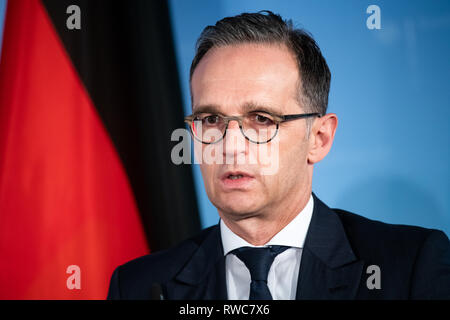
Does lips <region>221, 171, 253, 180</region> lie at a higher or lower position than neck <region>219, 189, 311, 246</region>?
higher

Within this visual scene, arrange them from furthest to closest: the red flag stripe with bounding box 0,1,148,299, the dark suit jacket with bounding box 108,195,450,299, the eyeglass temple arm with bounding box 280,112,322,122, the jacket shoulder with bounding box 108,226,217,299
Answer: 1. the red flag stripe with bounding box 0,1,148,299
2. the jacket shoulder with bounding box 108,226,217,299
3. the eyeglass temple arm with bounding box 280,112,322,122
4. the dark suit jacket with bounding box 108,195,450,299

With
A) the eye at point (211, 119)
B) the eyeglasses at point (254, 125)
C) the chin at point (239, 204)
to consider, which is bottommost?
the chin at point (239, 204)

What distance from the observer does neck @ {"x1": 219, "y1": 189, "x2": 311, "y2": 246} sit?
1677mm

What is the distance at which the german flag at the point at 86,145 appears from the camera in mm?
2137

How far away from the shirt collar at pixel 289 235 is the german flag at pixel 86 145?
42cm

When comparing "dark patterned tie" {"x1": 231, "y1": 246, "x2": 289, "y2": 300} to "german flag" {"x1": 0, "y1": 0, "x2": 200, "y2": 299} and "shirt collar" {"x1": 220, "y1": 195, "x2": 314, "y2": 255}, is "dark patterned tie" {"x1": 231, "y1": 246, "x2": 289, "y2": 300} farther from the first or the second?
"german flag" {"x1": 0, "y1": 0, "x2": 200, "y2": 299}

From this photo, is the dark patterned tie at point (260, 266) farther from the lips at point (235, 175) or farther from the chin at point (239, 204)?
the lips at point (235, 175)

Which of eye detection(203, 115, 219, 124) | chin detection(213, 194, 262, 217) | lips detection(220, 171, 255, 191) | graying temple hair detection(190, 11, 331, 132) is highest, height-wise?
graying temple hair detection(190, 11, 331, 132)

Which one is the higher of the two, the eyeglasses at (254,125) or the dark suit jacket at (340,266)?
the eyeglasses at (254,125)

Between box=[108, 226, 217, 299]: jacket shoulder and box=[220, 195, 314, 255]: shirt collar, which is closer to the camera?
box=[220, 195, 314, 255]: shirt collar

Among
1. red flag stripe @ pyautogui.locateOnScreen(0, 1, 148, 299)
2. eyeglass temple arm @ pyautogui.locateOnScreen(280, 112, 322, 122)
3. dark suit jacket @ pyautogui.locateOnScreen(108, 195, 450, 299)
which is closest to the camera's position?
dark suit jacket @ pyautogui.locateOnScreen(108, 195, 450, 299)

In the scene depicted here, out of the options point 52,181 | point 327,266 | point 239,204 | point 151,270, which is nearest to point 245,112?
point 239,204

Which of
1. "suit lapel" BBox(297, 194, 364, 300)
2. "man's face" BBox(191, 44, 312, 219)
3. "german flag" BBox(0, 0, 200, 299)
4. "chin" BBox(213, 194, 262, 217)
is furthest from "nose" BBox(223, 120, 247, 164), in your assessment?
"german flag" BBox(0, 0, 200, 299)

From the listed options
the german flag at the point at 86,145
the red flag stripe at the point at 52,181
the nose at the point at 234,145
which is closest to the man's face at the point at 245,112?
the nose at the point at 234,145
